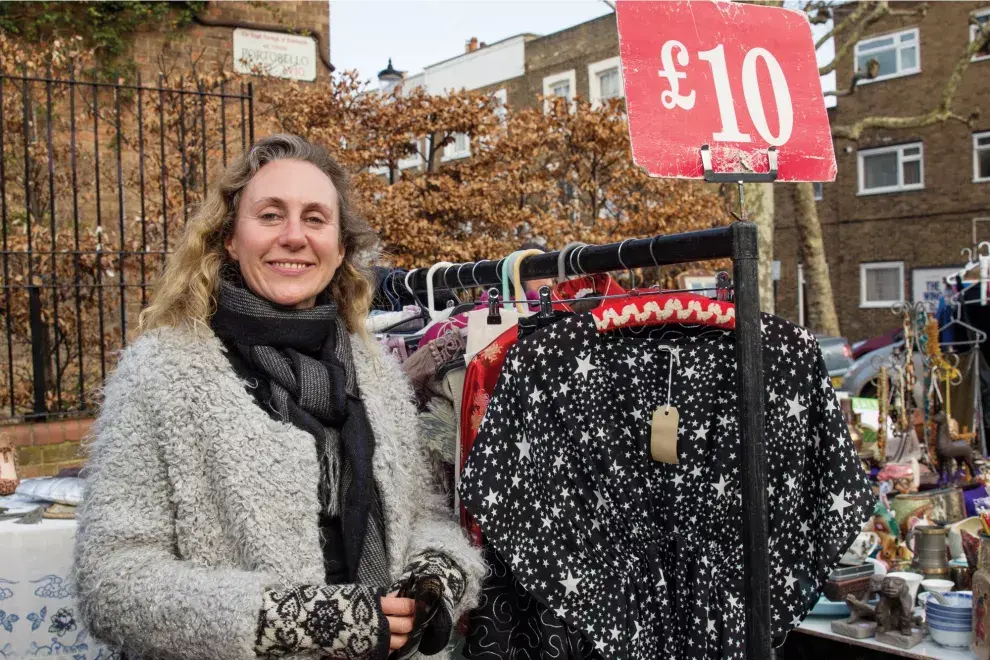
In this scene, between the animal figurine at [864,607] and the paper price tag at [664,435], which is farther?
the animal figurine at [864,607]

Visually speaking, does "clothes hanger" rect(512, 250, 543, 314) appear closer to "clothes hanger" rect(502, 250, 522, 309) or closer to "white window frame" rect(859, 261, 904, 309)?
"clothes hanger" rect(502, 250, 522, 309)

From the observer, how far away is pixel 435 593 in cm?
168

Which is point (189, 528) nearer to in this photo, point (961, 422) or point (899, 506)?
point (899, 506)

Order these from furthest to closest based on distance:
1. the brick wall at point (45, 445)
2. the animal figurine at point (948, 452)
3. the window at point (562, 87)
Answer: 1. the window at point (562, 87)
2. the brick wall at point (45, 445)
3. the animal figurine at point (948, 452)

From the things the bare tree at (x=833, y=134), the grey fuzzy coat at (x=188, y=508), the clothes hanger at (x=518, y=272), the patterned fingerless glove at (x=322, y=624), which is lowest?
the patterned fingerless glove at (x=322, y=624)

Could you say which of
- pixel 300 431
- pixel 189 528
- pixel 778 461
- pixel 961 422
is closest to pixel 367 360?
pixel 300 431

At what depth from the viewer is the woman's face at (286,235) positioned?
5.83 ft

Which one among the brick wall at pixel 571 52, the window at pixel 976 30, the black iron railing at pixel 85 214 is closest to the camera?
the black iron railing at pixel 85 214

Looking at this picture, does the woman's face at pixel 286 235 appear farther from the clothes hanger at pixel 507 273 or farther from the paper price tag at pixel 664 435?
the paper price tag at pixel 664 435

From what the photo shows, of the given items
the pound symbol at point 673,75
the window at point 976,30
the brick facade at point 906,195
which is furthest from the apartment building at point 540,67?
the pound symbol at point 673,75

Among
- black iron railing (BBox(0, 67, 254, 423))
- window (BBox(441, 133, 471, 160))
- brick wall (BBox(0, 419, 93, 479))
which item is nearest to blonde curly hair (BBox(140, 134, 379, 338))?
brick wall (BBox(0, 419, 93, 479))

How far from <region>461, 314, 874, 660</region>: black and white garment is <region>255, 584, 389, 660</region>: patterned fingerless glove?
333mm

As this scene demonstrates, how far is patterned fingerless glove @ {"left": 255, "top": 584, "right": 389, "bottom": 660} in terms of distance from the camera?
1494 millimetres

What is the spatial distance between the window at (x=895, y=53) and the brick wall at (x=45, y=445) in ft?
64.9
